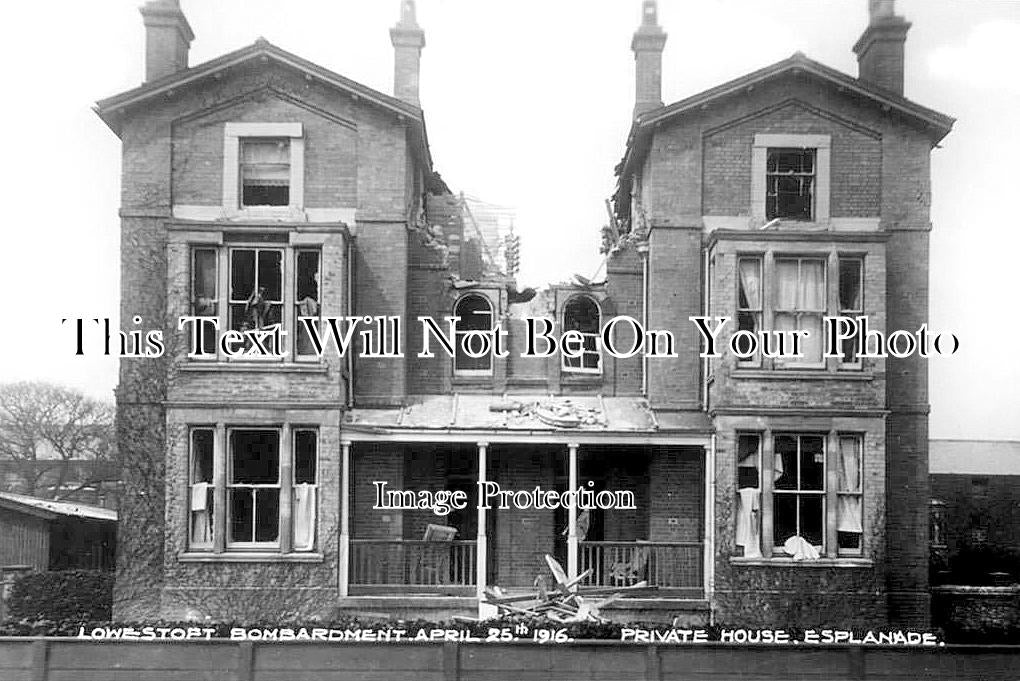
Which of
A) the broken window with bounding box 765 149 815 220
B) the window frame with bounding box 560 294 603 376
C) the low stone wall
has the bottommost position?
the low stone wall

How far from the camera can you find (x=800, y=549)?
16969 mm

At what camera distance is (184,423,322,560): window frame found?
1680 cm

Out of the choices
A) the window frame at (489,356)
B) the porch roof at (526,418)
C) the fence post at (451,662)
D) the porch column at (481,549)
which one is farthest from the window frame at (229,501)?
the fence post at (451,662)

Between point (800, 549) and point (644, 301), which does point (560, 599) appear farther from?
point (644, 301)

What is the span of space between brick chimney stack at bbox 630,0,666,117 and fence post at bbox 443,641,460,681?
8084mm

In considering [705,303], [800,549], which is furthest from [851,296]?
[800,549]

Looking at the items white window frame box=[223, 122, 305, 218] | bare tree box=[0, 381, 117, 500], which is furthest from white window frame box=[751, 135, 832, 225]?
bare tree box=[0, 381, 117, 500]

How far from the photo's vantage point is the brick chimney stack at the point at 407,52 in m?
18.0

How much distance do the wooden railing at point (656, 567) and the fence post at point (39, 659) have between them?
321 inches

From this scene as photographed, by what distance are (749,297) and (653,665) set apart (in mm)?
6884

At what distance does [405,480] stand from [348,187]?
16.5ft

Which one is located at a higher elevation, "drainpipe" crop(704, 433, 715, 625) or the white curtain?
the white curtain

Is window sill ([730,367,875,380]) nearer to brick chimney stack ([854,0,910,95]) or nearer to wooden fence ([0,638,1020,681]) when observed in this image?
brick chimney stack ([854,0,910,95])

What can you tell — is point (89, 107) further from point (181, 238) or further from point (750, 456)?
point (750, 456)
